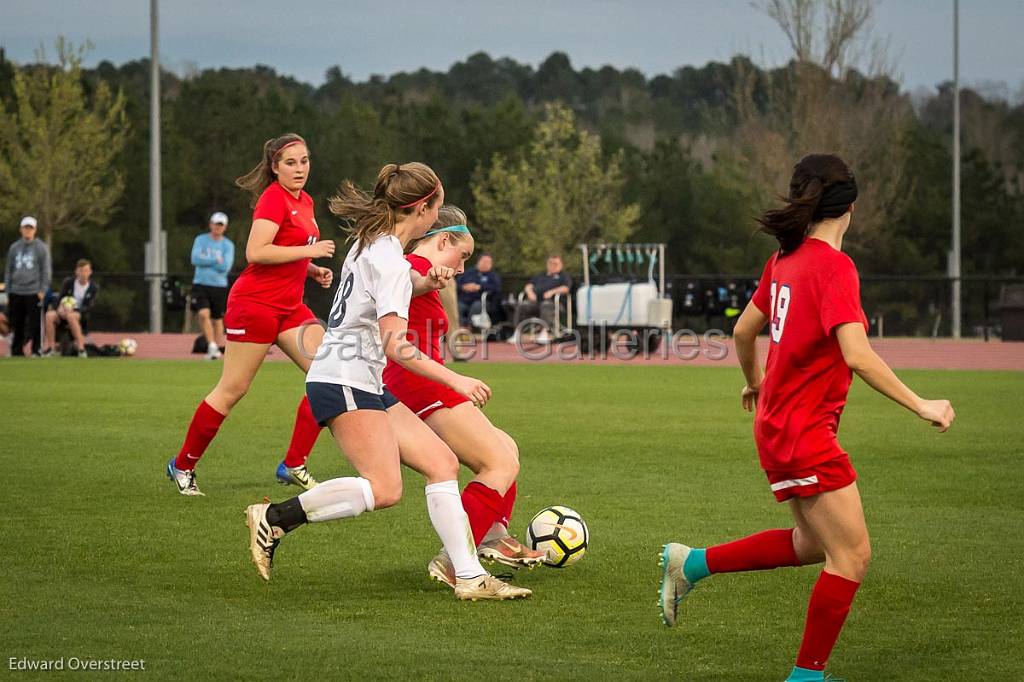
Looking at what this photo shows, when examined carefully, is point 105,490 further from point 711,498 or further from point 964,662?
point 964,662

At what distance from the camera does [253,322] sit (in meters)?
8.87

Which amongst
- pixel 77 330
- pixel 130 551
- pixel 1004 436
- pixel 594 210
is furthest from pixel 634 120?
pixel 130 551

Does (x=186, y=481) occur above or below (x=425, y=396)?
below

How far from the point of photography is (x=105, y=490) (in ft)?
30.0

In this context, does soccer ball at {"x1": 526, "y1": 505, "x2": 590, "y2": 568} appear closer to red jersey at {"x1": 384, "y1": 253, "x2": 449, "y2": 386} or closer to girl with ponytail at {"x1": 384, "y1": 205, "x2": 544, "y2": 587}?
girl with ponytail at {"x1": 384, "y1": 205, "x2": 544, "y2": 587}

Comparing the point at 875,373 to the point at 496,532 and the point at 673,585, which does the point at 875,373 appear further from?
the point at 496,532

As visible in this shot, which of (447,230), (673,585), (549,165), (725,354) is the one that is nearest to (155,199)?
(725,354)

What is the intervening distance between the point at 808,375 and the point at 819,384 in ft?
0.15

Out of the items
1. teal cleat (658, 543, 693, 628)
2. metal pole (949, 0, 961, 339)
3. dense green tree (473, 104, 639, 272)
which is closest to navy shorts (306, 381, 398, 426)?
teal cleat (658, 543, 693, 628)

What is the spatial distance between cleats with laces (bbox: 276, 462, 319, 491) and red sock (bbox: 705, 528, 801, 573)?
13.9 feet

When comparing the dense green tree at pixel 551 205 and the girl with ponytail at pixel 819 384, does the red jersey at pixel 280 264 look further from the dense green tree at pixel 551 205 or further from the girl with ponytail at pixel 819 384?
the dense green tree at pixel 551 205

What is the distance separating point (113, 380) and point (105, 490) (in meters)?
9.60

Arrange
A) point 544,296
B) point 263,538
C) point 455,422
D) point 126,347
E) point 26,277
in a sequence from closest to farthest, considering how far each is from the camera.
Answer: point 263,538
point 455,422
point 26,277
point 126,347
point 544,296

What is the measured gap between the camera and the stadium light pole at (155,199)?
31.7 meters
